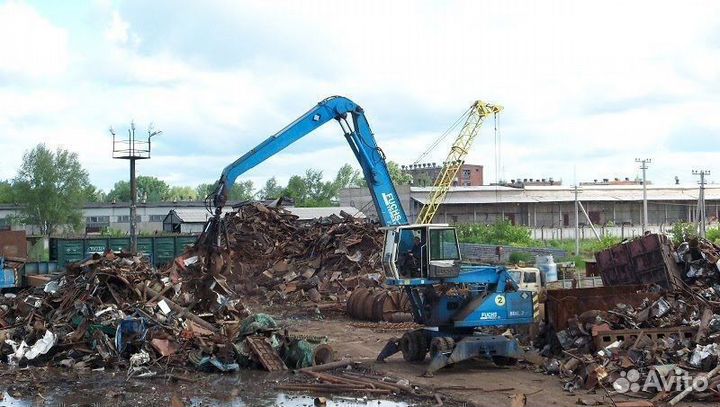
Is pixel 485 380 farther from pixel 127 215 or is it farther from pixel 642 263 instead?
pixel 127 215

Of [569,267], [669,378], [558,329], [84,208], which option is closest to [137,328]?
[558,329]

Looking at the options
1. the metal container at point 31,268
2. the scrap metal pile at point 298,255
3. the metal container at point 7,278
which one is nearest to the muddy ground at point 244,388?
the metal container at point 7,278

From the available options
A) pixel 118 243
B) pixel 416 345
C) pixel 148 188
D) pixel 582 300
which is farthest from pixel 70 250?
pixel 148 188

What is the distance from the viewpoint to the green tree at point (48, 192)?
263ft

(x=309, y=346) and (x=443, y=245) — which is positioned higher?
(x=443, y=245)

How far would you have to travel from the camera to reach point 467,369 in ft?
53.8

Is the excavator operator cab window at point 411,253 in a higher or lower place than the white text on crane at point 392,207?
lower

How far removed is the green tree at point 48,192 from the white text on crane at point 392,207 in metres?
67.2

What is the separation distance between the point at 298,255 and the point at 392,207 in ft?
46.8

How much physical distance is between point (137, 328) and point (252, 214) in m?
17.1

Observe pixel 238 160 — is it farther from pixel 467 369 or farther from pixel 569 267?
pixel 569 267

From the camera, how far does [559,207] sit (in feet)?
231

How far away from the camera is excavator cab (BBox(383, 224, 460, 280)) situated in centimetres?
1623

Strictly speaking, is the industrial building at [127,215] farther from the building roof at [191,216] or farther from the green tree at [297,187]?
the green tree at [297,187]
